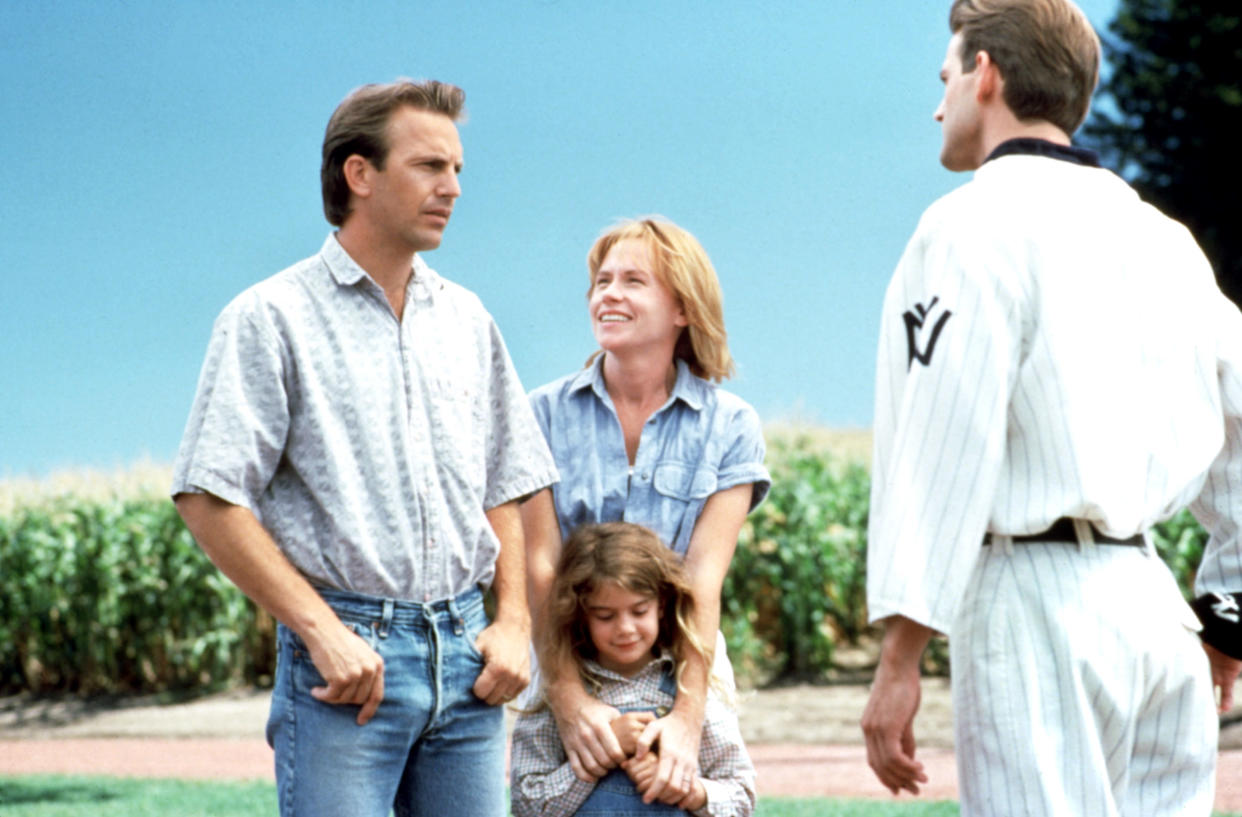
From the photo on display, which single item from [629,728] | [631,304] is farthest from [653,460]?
[629,728]

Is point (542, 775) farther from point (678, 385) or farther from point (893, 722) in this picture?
point (893, 722)

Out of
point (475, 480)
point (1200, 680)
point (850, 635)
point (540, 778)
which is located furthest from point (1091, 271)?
point (850, 635)

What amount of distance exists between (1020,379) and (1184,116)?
1822 centimetres

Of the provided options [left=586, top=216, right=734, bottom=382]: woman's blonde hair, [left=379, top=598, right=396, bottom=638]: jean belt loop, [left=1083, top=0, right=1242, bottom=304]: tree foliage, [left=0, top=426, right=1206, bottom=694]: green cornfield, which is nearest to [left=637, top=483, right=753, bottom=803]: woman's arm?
[left=586, top=216, right=734, bottom=382]: woman's blonde hair

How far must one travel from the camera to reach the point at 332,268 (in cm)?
277

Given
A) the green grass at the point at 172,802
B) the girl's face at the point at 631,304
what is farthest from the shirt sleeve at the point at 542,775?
the green grass at the point at 172,802

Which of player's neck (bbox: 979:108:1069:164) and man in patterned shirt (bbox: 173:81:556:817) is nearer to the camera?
player's neck (bbox: 979:108:1069:164)

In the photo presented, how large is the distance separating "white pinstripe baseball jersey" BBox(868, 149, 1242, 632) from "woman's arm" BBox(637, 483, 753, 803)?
0.97 metres

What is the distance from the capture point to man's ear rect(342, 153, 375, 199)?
275 cm

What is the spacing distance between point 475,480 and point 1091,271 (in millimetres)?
1227

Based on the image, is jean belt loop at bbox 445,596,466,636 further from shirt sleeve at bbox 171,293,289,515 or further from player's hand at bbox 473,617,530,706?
shirt sleeve at bbox 171,293,289,515

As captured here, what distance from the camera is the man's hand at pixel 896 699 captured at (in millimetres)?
2205

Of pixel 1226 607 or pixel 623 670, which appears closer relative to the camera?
pixel 1226 607

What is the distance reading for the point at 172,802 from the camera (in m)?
6.75
